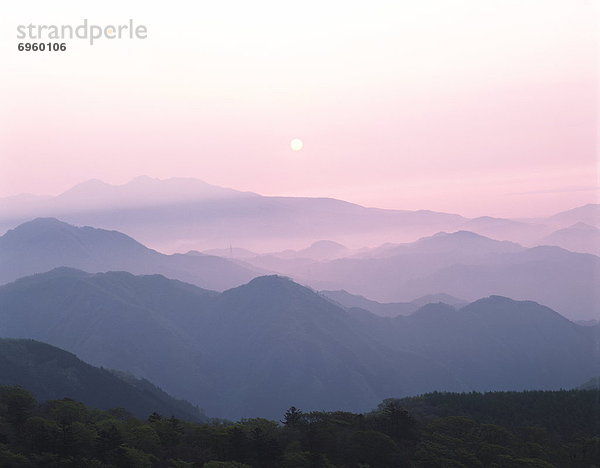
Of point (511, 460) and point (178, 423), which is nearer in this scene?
point (511, 460)

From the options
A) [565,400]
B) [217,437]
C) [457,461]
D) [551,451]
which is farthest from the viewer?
[565,400]

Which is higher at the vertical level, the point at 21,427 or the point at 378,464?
the point at 21,427

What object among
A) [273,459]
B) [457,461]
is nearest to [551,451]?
[457,461]

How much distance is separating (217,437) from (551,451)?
176 feet

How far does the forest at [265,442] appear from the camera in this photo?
→ 81.9m

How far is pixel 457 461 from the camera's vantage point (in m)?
86.4

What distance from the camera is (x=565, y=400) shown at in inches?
6506

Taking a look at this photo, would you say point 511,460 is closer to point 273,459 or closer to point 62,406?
point 273,459

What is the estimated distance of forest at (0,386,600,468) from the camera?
8188cm

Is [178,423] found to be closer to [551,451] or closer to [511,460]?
[511,460]

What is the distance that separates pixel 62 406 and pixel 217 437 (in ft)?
90.1

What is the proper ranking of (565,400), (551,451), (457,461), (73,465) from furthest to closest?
(565,400) < (551,451) < (457,461) < (73,465)

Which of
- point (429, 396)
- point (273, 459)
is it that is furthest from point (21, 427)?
point (429, 396)

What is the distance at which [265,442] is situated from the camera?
89625 mm
